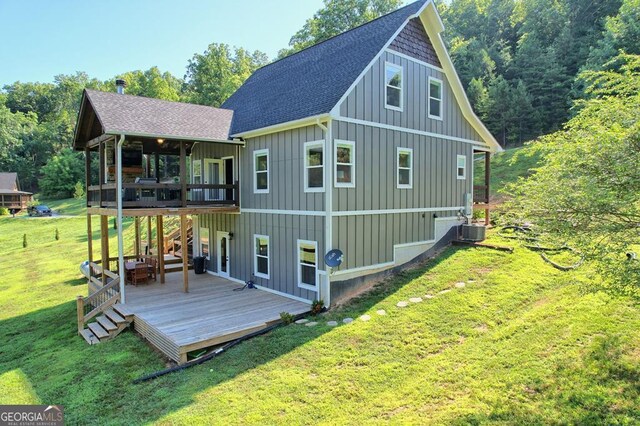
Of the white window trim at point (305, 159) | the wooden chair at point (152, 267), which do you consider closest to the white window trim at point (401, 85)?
the white window trim at point (305, 159)

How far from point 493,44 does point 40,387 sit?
51.4 m

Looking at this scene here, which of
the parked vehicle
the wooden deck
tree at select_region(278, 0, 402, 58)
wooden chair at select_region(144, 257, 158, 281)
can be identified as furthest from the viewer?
the parked vehicle

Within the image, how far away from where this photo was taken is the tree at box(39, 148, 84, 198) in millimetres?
52134

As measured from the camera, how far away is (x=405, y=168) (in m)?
11.7

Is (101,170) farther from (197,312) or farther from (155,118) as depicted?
(197,312)

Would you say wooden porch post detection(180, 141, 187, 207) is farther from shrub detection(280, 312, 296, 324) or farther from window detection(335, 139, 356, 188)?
shrub detection(280, 312, 296, 324)

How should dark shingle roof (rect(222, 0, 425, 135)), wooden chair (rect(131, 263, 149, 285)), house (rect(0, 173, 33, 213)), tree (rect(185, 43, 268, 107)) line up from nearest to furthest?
dark shingle roof (rect(222, 0, 425, 135)) → wooden chair (rect(131, 263, 149, 285)) → tree (rect(185, 43, 268, 107)) → house (rect(0, 173, 33, 213))

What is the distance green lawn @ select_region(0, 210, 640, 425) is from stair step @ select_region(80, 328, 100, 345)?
168 millimetres

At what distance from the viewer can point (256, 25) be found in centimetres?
2869

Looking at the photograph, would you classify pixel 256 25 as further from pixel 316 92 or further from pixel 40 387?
pixel 40 387

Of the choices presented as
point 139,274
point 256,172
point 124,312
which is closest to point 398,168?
point 256,172

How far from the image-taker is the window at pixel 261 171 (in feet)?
38.7

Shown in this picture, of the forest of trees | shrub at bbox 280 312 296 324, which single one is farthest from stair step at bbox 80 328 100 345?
the forest of trees

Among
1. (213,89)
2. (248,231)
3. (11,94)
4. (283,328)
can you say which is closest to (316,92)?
(248,231)
